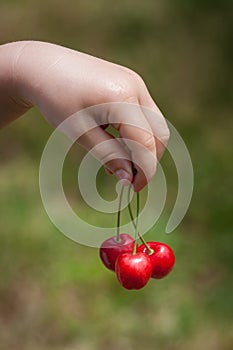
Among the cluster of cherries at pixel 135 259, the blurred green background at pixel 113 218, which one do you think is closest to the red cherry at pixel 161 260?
the cluster of cherries at pixel 135 259

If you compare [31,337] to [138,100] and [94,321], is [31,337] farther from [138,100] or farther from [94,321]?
[138,100]

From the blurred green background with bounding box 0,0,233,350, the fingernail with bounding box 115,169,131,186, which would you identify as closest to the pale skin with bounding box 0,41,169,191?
→ the fingernail with bounding box 115,169,131,186

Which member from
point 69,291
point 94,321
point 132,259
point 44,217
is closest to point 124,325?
point 94,321

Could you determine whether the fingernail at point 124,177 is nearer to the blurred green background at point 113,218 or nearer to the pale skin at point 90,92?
the pale skin at point 90,92

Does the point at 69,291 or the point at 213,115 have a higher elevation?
the point at 213,115

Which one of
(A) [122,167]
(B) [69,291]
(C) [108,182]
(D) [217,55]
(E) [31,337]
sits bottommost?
(E) [31,337]

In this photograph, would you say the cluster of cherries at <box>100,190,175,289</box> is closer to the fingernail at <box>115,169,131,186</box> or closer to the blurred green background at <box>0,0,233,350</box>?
the fingernail at <box>115,169,131,186</box>
